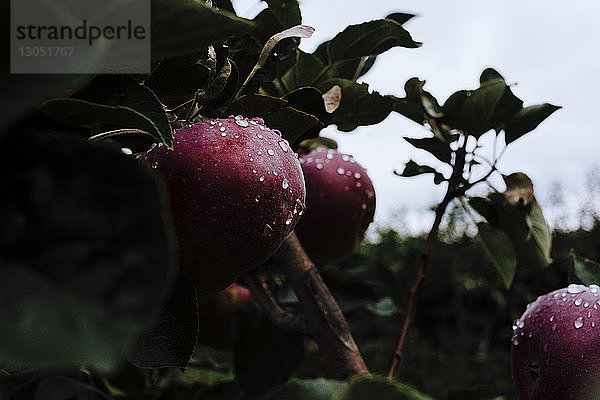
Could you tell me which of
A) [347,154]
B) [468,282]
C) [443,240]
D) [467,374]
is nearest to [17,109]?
[347,154]

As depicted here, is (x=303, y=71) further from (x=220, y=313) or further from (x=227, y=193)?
(x=220, y=313)

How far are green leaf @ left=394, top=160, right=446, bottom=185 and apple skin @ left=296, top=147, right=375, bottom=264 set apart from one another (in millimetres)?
49

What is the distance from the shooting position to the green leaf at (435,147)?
2.43 ft

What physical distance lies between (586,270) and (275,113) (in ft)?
1.26

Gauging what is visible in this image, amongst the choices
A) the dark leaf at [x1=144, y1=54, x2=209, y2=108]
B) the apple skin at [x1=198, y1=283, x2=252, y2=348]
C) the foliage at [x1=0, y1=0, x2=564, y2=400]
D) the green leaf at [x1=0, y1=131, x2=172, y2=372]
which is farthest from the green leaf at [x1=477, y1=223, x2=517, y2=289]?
the green leaf at [x1=0, y1=131, x2=172, y2=372]

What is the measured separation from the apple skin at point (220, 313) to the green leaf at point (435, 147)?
342 millimetres

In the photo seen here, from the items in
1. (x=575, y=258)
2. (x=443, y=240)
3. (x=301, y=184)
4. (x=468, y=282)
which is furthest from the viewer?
(x=443, y=240)

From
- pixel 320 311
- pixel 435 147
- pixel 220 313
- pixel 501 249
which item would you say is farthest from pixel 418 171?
pixel 220 313

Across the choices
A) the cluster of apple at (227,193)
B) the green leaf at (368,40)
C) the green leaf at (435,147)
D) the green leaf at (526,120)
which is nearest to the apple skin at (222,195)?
the cluster of apple at (227,193)

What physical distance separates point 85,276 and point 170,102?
0.25m

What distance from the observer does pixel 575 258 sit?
655mm

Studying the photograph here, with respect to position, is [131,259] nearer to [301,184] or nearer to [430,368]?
[301,184]

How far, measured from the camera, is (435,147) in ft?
2.45

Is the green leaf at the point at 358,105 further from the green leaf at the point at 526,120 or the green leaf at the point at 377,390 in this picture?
the green leaf at the point at 377,390
